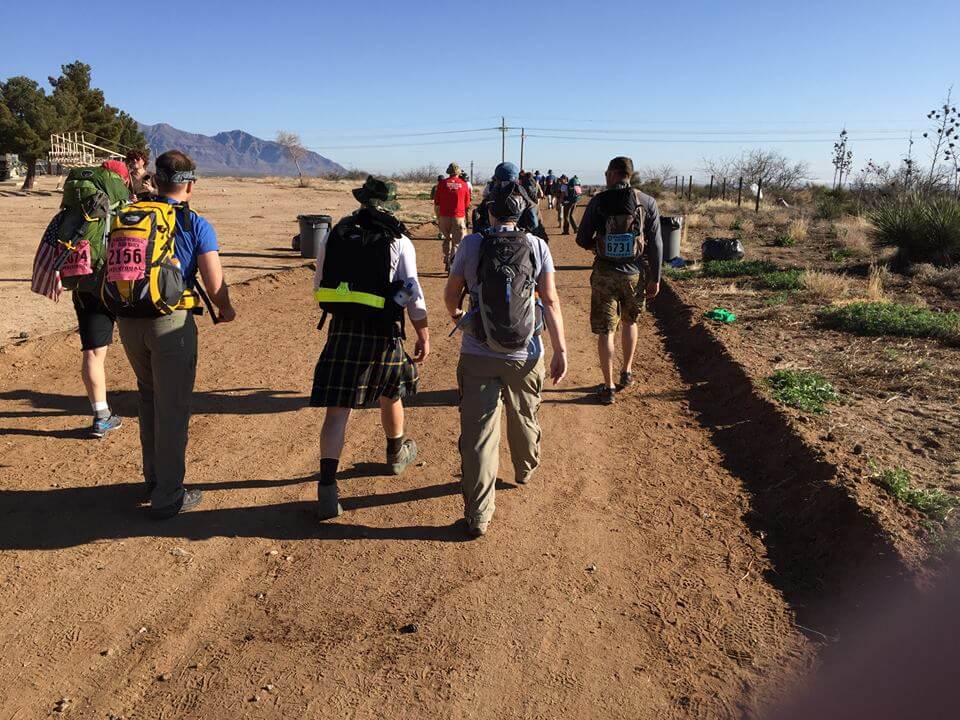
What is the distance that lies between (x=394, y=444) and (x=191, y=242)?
1789mm

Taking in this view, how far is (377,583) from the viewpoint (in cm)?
373

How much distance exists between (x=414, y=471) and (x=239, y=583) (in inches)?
64.0

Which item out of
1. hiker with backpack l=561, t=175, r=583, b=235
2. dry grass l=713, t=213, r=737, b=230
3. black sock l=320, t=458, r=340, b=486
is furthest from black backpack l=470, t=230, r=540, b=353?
dry grass l=713, t=213, r=737, b=230

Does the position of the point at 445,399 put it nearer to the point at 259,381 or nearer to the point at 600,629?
the point at 259,381

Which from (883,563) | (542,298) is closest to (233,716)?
(542,298)

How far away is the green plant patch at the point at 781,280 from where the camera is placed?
11.7 metres

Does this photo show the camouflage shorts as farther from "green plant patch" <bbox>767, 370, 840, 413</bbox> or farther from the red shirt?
the red shirt

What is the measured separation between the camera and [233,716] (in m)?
2.82

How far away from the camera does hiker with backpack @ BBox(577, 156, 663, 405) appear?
20.0ft

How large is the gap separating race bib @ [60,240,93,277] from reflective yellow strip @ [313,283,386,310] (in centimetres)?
175

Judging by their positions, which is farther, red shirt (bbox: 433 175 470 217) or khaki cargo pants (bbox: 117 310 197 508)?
red shirt (bbox: 433 175 470 217)

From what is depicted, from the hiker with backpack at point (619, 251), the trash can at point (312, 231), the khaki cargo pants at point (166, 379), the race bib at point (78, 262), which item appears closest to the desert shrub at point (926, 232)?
the hiker with backpack at point (619, 251)

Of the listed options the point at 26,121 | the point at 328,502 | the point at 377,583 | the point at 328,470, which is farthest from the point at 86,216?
the point at 26,121

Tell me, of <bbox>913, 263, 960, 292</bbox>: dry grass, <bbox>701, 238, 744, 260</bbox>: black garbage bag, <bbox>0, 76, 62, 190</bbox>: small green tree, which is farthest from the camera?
<bbox>0, 76, 62, 190</bbox>: small green tree
